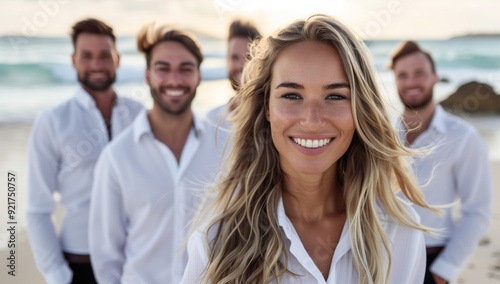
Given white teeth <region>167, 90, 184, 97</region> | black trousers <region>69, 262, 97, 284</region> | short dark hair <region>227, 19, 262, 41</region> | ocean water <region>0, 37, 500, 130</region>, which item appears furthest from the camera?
ocean water <region>0, 37, 500, 130</region>

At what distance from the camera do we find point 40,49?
9883 millimetres

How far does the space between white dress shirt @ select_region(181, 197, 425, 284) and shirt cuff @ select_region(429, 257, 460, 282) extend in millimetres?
1582

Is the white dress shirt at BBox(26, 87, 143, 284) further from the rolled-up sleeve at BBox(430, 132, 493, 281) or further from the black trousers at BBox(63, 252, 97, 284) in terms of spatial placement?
the rolled-up sleeve at BBox(430, 132, 493, 281)

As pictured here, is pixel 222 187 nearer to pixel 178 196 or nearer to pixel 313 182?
pixel 313 182

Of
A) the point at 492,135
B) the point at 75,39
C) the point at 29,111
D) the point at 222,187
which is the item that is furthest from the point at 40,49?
the point at 222,187

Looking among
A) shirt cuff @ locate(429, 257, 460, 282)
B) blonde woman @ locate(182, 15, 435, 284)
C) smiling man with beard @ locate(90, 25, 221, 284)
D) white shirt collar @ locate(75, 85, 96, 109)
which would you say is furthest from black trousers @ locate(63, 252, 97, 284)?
shirt cuff @ locate(429, 257, 460, 282)

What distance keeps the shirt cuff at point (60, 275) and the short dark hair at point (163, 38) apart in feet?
4.17

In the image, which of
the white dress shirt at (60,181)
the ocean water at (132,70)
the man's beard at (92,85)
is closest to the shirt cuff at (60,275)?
the white dress shirt at (60,181)

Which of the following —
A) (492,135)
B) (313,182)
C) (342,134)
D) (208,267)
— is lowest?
(492,135)

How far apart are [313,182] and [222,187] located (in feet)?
1.01

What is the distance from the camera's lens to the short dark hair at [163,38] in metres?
3.49

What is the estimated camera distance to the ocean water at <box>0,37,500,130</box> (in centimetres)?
900

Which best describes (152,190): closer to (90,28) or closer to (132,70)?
(90,28)

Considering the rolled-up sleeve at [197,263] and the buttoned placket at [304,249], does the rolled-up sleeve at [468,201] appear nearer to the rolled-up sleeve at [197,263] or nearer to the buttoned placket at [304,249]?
the buttoned placket at [304,249]
